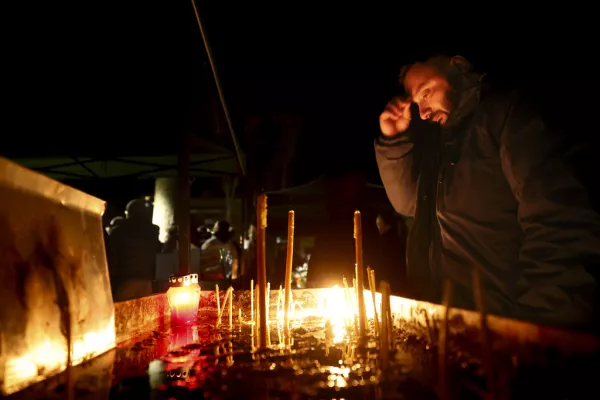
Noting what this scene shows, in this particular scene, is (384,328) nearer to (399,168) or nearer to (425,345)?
(425,345)

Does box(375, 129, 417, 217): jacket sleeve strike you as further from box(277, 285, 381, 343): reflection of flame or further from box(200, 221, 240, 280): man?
box(200, 221, 240, 280): man

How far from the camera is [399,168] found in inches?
131

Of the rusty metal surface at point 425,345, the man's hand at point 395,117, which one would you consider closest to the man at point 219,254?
the man's hand at point 395,117

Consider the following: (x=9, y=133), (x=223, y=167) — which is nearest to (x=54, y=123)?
(x=9, y=133)

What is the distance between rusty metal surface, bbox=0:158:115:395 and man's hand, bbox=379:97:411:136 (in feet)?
7.54

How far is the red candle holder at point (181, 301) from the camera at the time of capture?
7.16 ft

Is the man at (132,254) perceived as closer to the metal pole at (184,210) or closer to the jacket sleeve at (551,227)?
the metal pole at (184,210)

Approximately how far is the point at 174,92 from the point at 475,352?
549cm

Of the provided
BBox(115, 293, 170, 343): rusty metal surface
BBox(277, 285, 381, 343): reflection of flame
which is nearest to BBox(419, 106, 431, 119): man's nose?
BBox(277, 285, 381, 343): reflection of flame

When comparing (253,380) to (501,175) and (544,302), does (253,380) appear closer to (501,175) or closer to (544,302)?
(544,302)

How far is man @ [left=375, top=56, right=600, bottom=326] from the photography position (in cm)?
180

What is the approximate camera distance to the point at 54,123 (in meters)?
6.18

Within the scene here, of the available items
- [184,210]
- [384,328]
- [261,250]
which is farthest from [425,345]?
[184,210]

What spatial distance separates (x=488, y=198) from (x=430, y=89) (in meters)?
0.88
